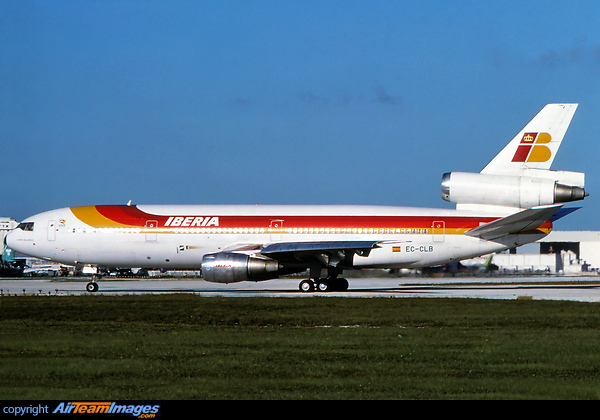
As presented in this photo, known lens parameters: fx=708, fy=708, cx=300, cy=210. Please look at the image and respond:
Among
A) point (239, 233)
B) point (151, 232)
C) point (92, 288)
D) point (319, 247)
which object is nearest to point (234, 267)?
point (239, 233)

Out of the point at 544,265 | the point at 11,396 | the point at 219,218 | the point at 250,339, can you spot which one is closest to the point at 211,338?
the point at 250,339

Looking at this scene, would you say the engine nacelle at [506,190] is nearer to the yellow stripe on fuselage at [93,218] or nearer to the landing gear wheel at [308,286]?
the landing gear wheel at [308,286]

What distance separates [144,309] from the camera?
24.5m

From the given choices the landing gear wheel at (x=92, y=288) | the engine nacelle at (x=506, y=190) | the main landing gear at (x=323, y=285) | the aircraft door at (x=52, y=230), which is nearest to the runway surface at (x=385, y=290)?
the landing gear wheel at (x=92, y=288)

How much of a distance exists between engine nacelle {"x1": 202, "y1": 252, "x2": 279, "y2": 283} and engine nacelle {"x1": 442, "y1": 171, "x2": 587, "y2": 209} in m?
10.5

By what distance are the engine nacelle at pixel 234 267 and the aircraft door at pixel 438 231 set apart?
8663mm

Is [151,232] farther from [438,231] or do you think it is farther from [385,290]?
[438,231]

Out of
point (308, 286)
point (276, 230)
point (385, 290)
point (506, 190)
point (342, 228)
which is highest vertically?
point (506, 190)

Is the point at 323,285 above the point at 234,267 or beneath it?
beneath

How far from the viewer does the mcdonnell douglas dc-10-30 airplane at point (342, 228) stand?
3556cm

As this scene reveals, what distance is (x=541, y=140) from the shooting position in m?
36.2

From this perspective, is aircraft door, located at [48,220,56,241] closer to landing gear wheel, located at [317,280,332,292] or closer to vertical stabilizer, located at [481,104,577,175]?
landing gear wheel, located at [317,280,332,292]

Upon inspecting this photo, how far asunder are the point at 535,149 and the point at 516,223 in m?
4.02

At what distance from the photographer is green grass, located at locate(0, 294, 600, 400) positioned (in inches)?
402
